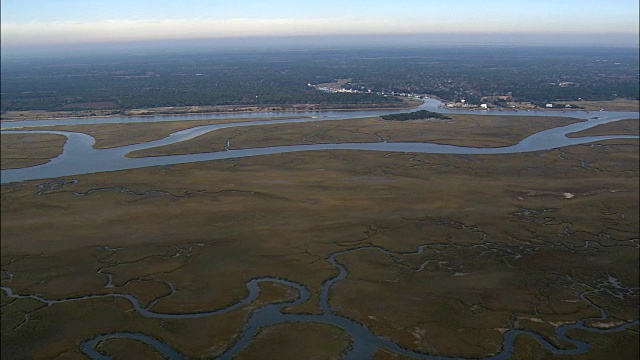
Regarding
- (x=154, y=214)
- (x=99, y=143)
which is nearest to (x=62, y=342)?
(x=154, y=214)

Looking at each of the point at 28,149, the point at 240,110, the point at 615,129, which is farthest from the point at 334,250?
the point at 240,110

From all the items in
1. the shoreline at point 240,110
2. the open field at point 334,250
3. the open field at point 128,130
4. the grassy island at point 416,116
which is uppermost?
the grassy island at point 416,116

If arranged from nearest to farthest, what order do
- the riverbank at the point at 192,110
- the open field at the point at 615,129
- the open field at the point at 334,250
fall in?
the open field at the point at 334,250 < the open field at the point at 615,129 < the riverbank at the point at 192,110

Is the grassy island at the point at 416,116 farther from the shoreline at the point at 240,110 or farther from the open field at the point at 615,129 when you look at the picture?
the open field at the point at 615,129

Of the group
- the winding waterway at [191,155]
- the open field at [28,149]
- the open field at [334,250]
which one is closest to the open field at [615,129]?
the winding waterway at [191,155]

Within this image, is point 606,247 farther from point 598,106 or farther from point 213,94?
point 213,94

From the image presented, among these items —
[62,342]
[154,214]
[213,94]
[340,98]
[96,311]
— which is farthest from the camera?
[213,94]

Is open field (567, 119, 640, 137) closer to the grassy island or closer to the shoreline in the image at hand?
the grassy island

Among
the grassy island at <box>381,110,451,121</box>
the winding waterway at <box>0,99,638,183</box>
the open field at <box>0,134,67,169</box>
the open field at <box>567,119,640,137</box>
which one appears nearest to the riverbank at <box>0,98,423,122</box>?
the winding waterway at <box>0,99,638,183</box>
